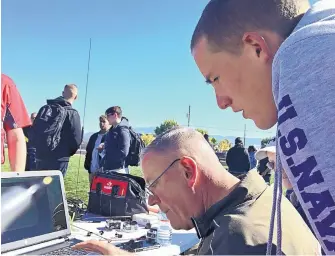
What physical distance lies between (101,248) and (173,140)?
576 millimetres

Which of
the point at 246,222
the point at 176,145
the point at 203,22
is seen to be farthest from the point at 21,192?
the point at 203,22

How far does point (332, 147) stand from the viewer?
0.55 metres

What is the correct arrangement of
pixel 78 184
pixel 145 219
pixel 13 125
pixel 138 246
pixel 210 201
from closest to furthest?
pixel 210 201, pixel 138 246, pixel 145 219, pixel 13 125, pixel 78 184

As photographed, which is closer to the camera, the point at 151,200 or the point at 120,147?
the point at 151,200

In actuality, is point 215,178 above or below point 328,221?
below

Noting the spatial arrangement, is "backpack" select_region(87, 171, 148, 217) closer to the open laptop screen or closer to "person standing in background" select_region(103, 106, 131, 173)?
the open laptop screen

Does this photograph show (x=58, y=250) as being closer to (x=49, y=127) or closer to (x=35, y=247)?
(x=35, y=247)

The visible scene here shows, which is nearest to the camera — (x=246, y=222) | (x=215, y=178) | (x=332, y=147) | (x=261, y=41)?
(x=332, y=147)

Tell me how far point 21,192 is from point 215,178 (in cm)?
99

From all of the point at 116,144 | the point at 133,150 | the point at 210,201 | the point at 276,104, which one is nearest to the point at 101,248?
Result: the point at 210,201

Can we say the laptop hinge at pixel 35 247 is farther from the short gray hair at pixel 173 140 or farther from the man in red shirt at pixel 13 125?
the man in red shirt at pixel 13 125

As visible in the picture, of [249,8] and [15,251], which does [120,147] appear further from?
[249,8]

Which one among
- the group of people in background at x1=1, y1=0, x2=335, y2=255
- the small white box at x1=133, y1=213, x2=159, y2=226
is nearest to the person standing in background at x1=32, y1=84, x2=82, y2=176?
the small white box at x1=133, y1=213, x2=159, y2=226

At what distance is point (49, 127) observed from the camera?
4.80 meters
